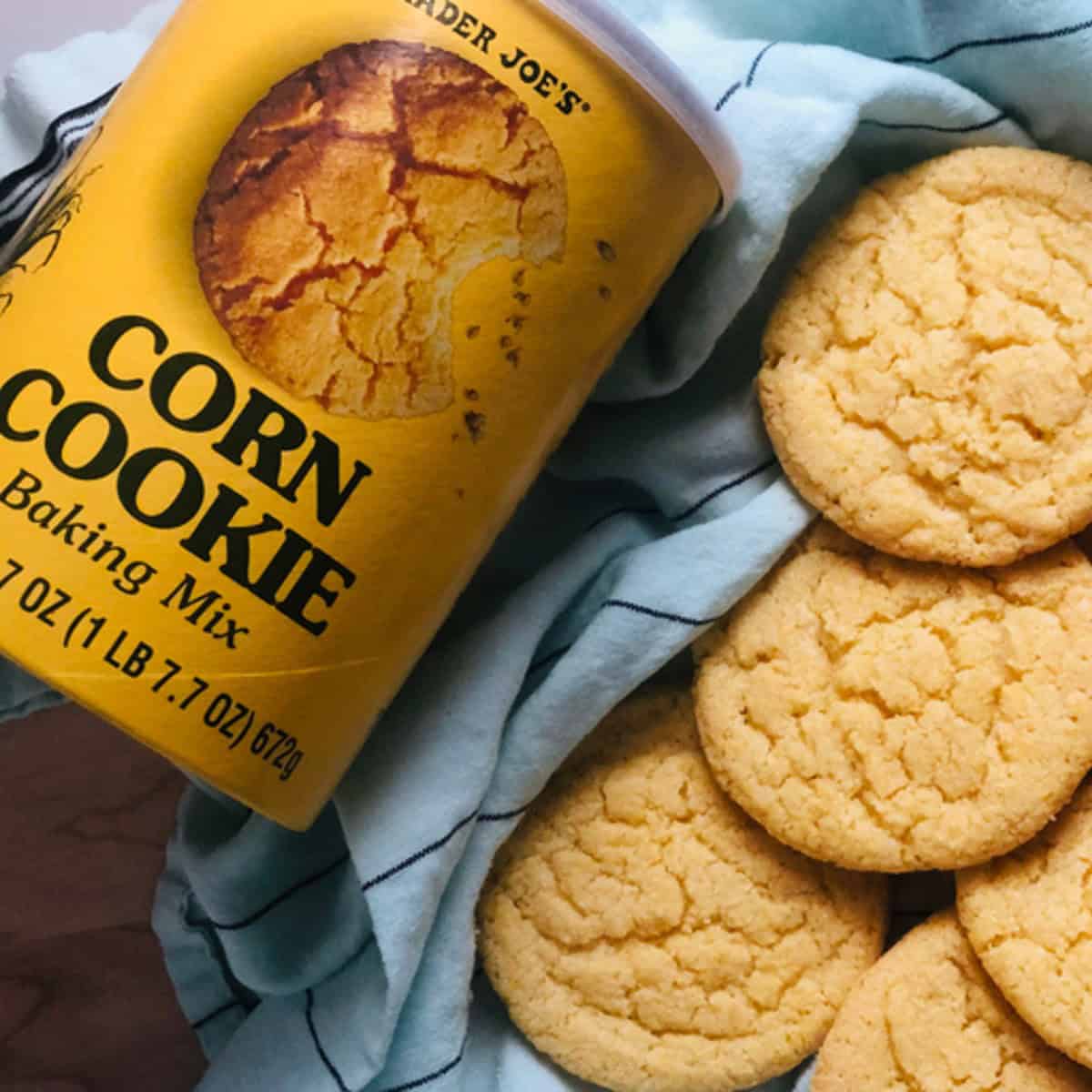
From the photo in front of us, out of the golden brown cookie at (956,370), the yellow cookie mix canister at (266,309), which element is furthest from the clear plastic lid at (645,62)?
the golden brown cookie at (956,370)

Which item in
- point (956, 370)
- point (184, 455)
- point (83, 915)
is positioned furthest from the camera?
point (83, 915)

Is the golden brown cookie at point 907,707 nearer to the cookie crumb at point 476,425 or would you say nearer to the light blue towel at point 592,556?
the light blue towel at point 592,556

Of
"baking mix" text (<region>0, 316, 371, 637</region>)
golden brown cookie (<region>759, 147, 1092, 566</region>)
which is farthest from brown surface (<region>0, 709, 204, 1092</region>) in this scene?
golden brown cookie (<region>759, 147, 1092, 566</region>)

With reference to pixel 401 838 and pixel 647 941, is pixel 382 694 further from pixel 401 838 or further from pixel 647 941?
pixel 647 941

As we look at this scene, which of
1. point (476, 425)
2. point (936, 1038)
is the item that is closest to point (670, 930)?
point (936, 1038)

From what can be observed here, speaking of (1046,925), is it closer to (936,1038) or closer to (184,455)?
(936,1038)

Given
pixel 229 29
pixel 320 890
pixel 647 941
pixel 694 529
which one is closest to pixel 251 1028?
pixel 320 890

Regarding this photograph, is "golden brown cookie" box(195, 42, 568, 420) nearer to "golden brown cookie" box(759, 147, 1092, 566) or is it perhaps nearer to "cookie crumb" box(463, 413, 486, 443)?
"cookie crumb" box(463, 413, 486, 443)
